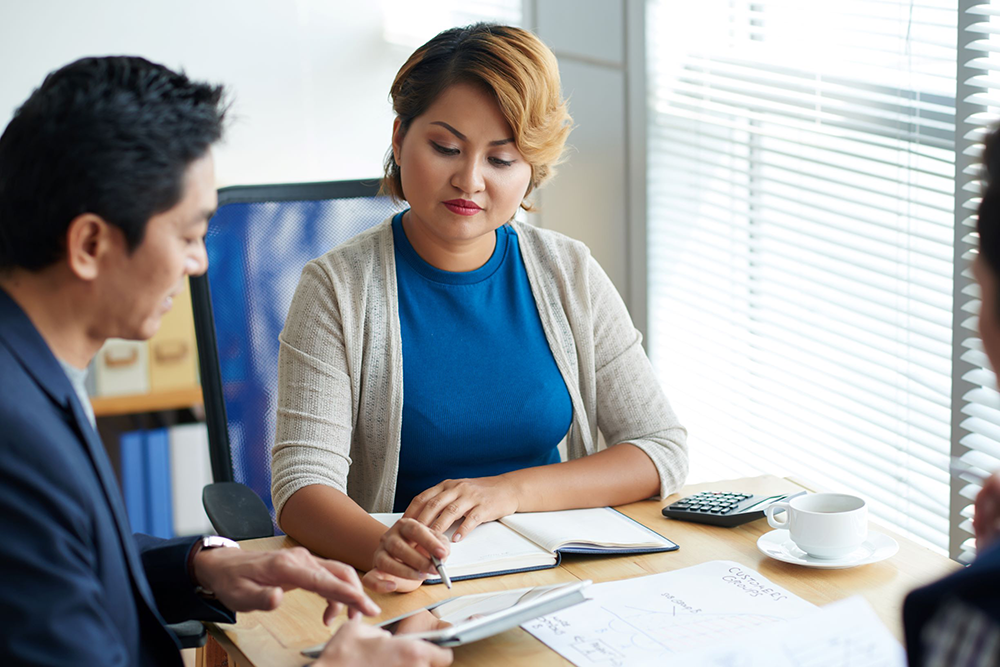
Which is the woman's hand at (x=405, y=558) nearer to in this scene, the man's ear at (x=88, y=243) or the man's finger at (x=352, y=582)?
the man's finger at (x=352, y=582)

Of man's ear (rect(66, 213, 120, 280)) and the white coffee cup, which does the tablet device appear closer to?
the white coffee cup

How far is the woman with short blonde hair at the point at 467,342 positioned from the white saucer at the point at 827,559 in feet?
0.80

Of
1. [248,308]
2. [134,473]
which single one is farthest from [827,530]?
[134,473]

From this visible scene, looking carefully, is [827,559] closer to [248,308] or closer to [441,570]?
[441,570]

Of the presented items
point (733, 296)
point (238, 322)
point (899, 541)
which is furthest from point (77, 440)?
point (733, 296)

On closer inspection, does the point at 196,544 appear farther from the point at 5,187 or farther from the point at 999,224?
the point at 999,224

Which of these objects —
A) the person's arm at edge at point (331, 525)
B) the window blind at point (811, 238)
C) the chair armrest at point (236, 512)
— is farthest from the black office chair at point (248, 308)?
the window blind at point (811, 238)

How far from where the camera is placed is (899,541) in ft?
4.09

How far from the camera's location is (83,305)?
858 mm

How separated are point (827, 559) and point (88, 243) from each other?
895mm

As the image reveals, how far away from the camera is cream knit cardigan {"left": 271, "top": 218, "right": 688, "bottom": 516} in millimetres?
1438

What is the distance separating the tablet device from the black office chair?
697mm

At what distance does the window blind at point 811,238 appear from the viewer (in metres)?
1.73

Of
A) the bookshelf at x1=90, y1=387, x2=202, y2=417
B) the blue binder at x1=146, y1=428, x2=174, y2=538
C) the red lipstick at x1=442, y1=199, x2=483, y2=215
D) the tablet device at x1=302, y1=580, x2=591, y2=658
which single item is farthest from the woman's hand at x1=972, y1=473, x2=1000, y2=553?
the blue binder at x1=146, y1=428, x2=174, y2=538
